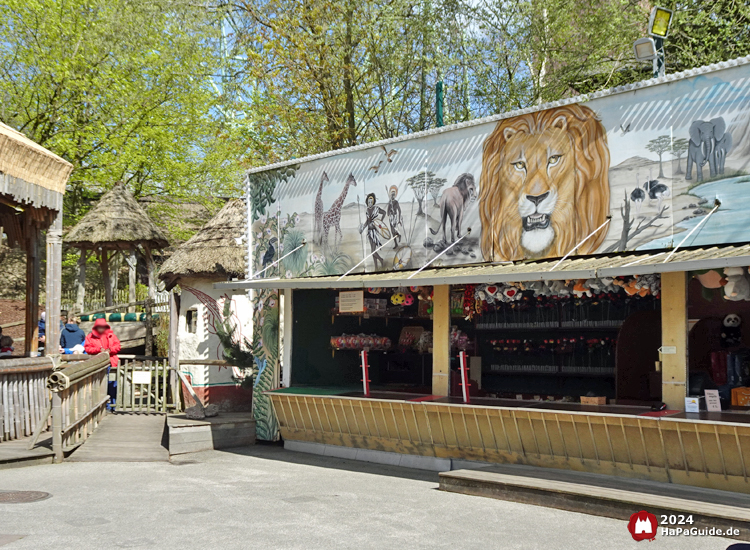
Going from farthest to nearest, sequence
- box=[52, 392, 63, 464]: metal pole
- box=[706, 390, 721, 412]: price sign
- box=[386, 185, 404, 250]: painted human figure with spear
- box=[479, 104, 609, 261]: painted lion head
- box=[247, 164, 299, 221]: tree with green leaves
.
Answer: box=[247, 164, 299, 221]: tree with green leaves, box=[386, 185, 404, 250]: painted human figure with spear, box=[52, 392, 63, 464]: metal pole, box=[479, 104, 609, 261]: painted lion head, box=[706, 390, 721, 412]: price sign

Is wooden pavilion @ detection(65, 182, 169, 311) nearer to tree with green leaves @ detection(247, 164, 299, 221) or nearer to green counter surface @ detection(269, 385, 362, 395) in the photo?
tree with green leaves @ detection(247, 164, 299, 221)

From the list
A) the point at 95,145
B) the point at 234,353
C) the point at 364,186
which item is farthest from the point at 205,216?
the point at 364,186

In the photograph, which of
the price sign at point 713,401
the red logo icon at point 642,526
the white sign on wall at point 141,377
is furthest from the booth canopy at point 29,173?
the price sign at point 713,401

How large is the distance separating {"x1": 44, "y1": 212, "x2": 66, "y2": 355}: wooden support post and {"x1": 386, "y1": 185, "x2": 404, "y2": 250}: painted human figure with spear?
5.74 m

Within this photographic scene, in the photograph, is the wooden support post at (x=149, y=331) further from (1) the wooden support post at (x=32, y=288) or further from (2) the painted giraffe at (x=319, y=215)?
(2) the painted giraffe at (x=319, y=215)

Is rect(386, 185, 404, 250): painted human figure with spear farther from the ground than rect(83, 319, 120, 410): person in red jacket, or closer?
farther from the ground

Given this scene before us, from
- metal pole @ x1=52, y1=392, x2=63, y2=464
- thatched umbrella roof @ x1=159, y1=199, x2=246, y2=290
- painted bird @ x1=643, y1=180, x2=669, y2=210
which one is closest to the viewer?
painted bird @ x1=643, y1=180, x2=669, y2=210

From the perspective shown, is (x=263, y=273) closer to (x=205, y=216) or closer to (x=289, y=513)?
(x=289, y=513)

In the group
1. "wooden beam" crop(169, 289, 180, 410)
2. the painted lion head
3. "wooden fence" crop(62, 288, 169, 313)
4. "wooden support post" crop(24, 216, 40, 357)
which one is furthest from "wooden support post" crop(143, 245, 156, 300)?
the painted lion head

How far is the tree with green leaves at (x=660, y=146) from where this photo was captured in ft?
30.3

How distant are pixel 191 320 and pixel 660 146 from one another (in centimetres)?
1241

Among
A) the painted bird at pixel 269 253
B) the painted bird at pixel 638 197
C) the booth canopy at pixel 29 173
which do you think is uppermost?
the booth canopy at pixel 29 173

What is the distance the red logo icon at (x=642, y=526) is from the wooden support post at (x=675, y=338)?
202cm

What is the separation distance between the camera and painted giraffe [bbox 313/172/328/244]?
44.6 ft
